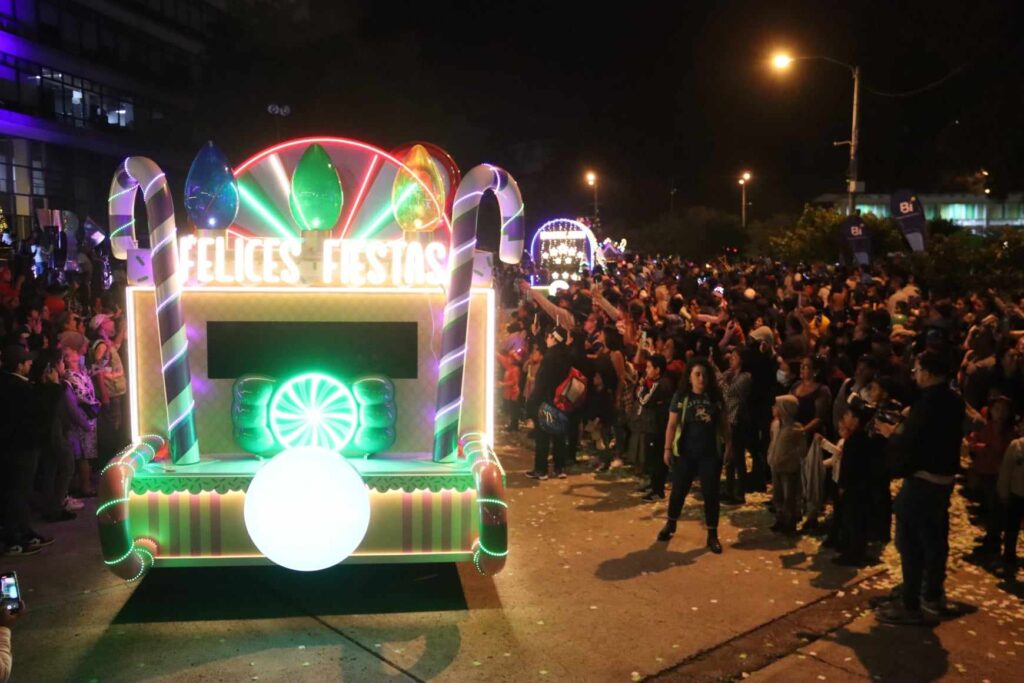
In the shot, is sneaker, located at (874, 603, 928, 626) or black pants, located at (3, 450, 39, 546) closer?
sneaker, located at (874, 603, 928, 626)

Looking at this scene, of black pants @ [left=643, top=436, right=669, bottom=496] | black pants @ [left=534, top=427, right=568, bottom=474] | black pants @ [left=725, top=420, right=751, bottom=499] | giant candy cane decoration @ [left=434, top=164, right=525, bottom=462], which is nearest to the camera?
giant candy cane decoration @ [left=434, top=164, right=525, bottom=462]

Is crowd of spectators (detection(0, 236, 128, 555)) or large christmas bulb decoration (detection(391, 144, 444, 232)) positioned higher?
large christmas bulb decoration (detection(391, 144, 444, 232))

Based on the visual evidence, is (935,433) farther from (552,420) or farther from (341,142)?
(341,142)

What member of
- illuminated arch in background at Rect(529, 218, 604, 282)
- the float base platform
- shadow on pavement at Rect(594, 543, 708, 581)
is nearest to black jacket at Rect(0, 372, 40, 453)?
the float base platform

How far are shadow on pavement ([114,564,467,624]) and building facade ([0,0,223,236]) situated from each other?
113 feet

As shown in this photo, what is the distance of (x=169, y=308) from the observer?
6277 millimetres

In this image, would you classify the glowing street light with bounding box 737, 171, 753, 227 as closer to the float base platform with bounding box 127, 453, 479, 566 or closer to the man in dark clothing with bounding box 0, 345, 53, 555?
the man in dark clothing with bounding box 0, 345, 53, 555

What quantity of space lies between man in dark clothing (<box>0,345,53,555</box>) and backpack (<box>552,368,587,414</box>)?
5.13 m

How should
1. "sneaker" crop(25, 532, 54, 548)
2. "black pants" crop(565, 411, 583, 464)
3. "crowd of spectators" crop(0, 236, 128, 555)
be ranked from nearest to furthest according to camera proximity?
"crowd of spectators" crop(0, 236, 128, 555) → "sneaker" crop(25, 532, 54, 548) → "black pants" crop(565, 411, 583, 464)

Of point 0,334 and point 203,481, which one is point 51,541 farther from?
point 0,334

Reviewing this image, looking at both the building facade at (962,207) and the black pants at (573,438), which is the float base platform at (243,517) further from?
the building facade at (962,207)

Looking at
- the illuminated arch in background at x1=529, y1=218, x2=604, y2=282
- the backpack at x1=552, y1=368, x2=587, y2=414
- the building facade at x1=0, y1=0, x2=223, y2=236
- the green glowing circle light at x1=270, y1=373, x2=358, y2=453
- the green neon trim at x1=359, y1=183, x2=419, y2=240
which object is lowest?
the backpack at x1=552, y1=368, x2=587, y2=414

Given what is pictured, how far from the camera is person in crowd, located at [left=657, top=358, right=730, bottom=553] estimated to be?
7.70 metres

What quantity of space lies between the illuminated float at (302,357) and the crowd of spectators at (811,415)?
93.3 inches
